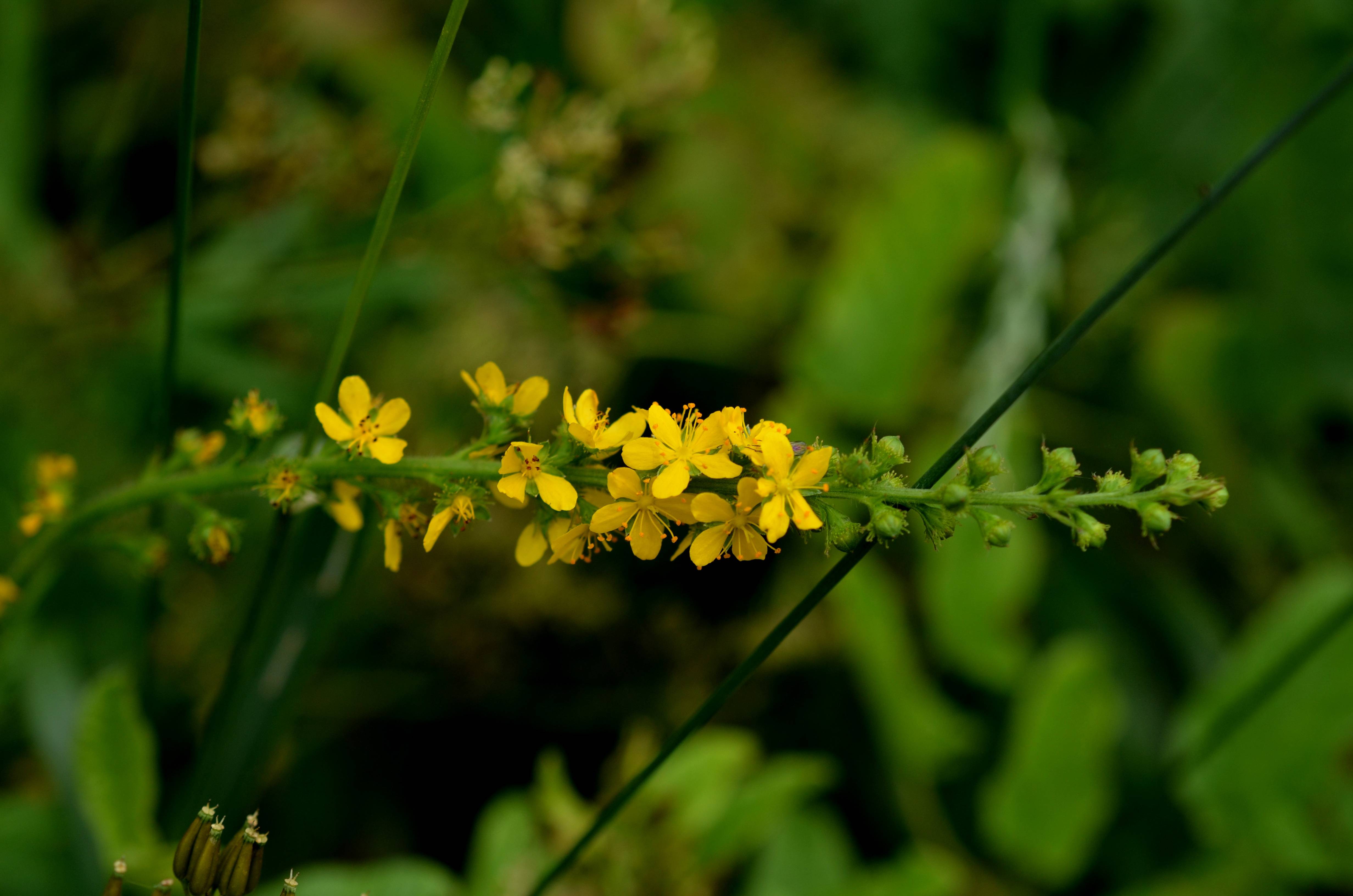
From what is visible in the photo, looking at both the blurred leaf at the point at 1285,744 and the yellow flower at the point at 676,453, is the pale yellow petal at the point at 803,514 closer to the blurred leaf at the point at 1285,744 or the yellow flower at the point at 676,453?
the yellow flower at the point at 676,453

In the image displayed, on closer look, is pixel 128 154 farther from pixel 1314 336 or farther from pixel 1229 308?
pixel 1314 336

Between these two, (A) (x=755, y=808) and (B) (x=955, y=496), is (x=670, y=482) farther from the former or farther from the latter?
(A) (x=755, y=808)

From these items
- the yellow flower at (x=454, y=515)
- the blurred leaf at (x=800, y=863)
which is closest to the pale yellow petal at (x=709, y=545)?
the yellow flower at (x=454, y=515)

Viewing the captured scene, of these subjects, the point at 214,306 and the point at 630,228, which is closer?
the point at 214,306

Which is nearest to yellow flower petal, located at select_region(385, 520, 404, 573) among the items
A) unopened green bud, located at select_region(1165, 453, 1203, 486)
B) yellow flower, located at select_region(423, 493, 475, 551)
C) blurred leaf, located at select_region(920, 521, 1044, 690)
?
yellow flower, located at select_region(423, 493, 475, 551)

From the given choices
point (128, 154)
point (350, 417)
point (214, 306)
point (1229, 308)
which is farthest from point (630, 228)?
point (1229, 308)

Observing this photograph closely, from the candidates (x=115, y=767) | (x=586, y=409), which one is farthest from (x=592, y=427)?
(x=115, y=767)

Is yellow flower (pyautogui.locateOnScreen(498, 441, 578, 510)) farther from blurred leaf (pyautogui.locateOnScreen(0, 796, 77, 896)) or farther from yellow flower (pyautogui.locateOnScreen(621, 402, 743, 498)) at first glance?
blurred leaf (pyautogui.locateOnScreen(0, 796, 77, 896))

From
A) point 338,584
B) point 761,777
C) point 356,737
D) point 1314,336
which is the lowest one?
point 761,777
